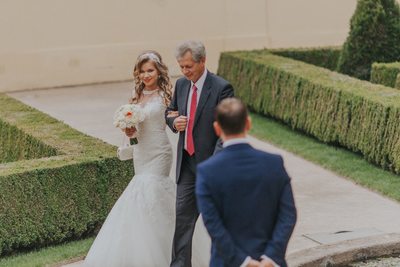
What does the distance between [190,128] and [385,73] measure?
630 centimetres

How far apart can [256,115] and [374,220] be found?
16.6 ft

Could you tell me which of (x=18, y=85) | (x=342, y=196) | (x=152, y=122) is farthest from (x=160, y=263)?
(x=18, y=85)

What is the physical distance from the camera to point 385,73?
12375 millimetres

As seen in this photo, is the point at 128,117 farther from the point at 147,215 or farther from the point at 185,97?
the point at 147,215

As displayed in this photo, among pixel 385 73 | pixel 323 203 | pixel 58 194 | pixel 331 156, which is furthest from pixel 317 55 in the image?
pixel 58 194

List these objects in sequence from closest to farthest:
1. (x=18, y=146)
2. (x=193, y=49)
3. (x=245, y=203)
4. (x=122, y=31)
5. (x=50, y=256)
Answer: (x=245, y=203) < (x=193, y=49) < (x=50, y=256) < (x=18, y=146) < (x=122, y=31)

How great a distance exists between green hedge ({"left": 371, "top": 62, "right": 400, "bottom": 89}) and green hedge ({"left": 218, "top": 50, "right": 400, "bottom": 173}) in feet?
1.98

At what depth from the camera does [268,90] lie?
1291 cm

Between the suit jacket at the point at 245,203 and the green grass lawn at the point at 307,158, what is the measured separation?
9.21 ft

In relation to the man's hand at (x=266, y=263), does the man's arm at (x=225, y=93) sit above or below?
above

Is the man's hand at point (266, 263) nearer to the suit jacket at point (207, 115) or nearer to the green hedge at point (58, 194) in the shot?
the suit jacket at point (207, 115)

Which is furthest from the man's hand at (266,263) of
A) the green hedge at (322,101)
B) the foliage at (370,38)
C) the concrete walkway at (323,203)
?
the foliage at (370,38)

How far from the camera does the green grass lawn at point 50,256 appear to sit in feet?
24.5

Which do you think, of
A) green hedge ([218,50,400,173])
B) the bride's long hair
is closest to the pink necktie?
the bride's long hair
